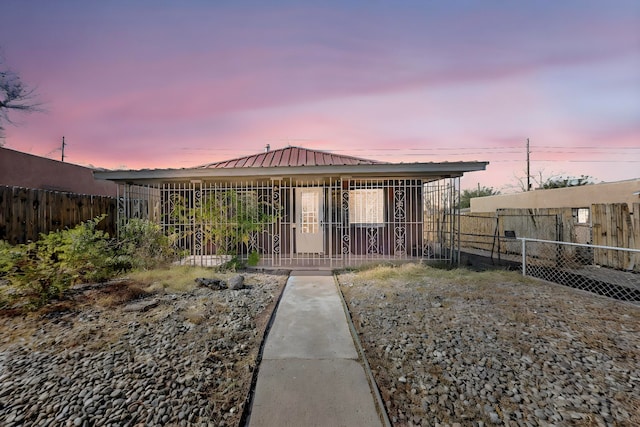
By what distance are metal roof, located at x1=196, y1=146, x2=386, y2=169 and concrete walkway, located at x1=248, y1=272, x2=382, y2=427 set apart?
5.99 m

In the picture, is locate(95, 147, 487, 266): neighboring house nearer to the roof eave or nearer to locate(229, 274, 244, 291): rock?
the roof eave

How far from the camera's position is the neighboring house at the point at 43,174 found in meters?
9.52

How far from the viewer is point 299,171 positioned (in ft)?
22.4

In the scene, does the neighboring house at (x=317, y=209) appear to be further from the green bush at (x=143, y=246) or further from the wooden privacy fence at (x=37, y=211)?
the wooden privacy fence at (x=37, y=211)

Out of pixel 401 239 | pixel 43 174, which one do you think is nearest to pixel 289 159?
pixel 401 239

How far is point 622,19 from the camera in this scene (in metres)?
6.59

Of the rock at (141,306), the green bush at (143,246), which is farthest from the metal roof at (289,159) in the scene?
the rock at (141,306)

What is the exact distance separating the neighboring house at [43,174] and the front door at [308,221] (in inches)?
343

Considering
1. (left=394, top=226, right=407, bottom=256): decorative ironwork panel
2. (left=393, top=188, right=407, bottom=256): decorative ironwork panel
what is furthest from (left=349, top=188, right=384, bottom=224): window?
(left=394, top=226, right=407, bottom=256): decorative ironwork panel

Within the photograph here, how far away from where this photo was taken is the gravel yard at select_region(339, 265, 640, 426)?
6.32ft

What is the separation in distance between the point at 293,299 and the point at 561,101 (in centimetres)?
1126

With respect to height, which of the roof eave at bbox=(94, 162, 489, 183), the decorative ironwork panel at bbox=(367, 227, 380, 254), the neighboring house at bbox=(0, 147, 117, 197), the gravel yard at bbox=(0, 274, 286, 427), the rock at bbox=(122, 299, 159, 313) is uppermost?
the neighboring house at bbox=(0, 147, 117, 197)

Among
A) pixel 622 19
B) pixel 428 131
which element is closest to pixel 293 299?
pixel 428 131

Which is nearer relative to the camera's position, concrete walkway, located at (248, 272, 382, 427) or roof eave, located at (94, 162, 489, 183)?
concrete walkway, located at (248, 272, 382, 427)
